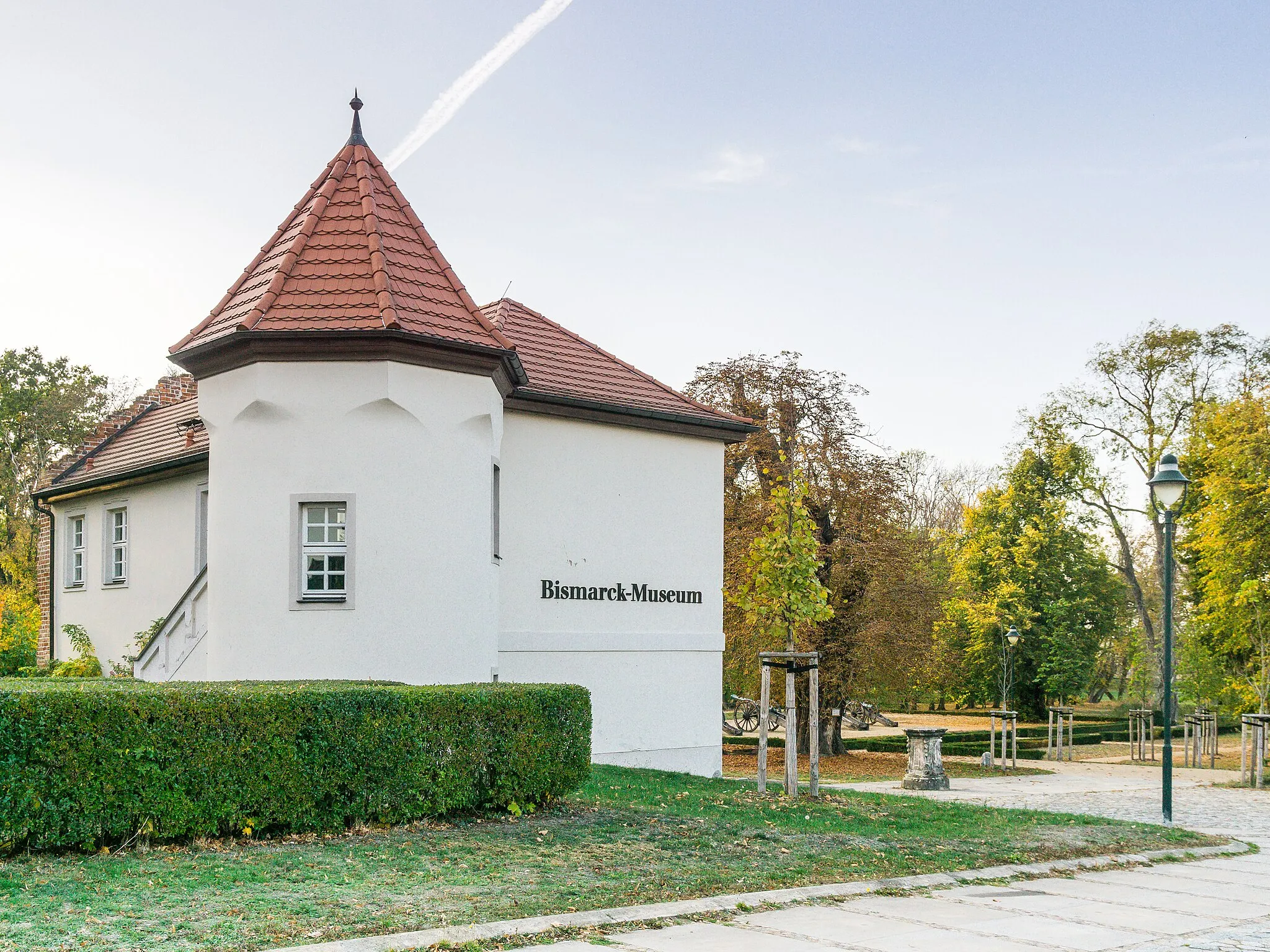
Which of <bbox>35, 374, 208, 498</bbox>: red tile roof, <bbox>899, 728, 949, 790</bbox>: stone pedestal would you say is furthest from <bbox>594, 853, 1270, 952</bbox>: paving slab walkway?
<bbox>35, 374, 208, 498</bbox>: red tile roof

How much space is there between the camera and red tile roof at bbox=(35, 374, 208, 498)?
2191 cm

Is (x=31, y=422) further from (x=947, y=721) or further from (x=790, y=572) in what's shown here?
(x=790, y=572)

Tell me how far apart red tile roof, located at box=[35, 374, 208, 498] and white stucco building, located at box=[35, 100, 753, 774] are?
2.89 feet

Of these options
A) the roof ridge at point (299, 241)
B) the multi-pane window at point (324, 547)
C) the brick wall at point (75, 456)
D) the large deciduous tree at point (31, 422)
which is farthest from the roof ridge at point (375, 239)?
Result: the large deciduous tree at point (31, 422)

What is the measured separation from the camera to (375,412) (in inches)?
589

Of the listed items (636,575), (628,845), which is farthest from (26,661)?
(628,845)

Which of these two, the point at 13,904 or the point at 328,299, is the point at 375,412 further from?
the point at 13,904

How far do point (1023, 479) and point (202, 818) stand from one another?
4933 centimetres

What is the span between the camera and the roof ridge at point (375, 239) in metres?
14.7

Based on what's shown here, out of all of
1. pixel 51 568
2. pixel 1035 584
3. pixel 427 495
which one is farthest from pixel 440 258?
pixel 1035 584

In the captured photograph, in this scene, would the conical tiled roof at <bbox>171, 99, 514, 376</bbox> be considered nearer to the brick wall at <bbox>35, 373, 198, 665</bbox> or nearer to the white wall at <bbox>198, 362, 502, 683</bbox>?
the white wall at <bbox>198, 362, 502, 683</bbox>

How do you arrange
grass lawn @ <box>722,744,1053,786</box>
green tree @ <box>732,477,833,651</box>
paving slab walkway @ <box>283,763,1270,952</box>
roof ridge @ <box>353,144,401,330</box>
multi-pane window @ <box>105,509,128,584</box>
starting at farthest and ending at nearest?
grass lawn @ <box>722,744,1053,786</box>
multi-pane window @ <box>105,509,128,584</box>
roof ridge @ <box>353,144,401,330</box>
green tree @ <box>732,477,833,651</box>
paving slab walkway @ <box>283,763,1270,952</box>

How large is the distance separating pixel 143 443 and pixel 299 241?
11281mm

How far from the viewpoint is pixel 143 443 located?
2505 cm
